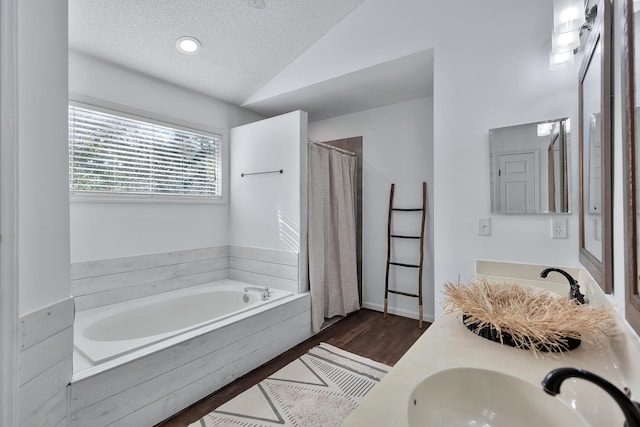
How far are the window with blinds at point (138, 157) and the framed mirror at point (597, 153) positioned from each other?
9.77ft

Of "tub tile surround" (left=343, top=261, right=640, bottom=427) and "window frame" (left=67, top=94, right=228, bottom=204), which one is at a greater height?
"window frame" (left=67, top=94, right=228, bottom=204)

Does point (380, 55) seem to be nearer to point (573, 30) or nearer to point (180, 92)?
point (573, 30)

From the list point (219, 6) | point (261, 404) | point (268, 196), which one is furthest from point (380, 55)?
point (261, 404)

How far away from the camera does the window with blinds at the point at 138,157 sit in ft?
7.46

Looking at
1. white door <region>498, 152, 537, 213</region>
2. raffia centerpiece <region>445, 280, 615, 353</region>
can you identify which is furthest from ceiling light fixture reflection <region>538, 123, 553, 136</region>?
raffia centerpiece <region>445, 280, 615, 353</region>

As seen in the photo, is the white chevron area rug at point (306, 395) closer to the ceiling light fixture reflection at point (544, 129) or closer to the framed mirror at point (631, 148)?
the framed mirror at point (631, 148)

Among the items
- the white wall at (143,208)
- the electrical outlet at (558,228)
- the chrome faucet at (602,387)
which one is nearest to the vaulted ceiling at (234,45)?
the white wall at (143,208)

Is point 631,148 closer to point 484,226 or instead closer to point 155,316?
point 484,226

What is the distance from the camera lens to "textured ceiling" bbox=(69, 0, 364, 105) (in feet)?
6.77

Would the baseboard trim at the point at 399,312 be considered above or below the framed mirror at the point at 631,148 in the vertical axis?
below

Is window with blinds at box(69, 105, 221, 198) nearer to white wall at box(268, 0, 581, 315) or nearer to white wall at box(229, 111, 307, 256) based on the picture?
white wall at box(229, 111, 307, 256)

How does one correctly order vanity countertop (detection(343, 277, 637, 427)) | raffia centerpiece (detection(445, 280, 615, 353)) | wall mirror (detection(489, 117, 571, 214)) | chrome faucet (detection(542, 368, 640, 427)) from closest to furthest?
chrome faucet (detection(542, 368, 640, 427))
vanity countertop (detection(343, 277, 637, 427))
raffia centerpiece (detection(445, 280, 615, 353))
wall mirror (detection(489, 117, 571, 214))

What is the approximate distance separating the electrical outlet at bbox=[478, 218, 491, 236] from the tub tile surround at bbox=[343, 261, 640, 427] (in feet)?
2.89

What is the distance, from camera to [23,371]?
1079mm
